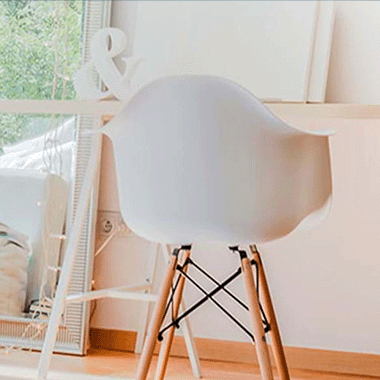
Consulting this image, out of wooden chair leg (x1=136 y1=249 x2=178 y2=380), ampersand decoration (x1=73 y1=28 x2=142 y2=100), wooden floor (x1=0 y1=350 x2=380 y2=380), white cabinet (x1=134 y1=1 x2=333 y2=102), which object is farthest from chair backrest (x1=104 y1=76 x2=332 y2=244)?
white cabinet (x1=134 y1=1 x2=333 y2=102)

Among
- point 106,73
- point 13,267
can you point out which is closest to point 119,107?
point 106,73

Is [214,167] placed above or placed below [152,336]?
above

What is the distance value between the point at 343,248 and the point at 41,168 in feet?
3.56

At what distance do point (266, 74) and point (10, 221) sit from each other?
101 centimetres

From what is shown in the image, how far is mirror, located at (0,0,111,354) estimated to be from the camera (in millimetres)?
2908

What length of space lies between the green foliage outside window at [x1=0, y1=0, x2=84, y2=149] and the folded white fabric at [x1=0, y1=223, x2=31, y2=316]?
16.1 inches

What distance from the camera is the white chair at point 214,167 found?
177cm

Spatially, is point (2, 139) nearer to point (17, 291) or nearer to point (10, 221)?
point (10, 221)

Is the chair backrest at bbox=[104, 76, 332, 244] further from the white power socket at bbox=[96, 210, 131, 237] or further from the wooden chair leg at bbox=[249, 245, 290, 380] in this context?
the white power socket at bbox=[96, 210, 131, 237]

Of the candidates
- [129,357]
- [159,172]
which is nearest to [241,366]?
[129,357]

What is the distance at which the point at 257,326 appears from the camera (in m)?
1.78

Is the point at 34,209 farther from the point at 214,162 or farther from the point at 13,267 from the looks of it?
the point at 214,162

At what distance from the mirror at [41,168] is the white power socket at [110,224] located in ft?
0.20

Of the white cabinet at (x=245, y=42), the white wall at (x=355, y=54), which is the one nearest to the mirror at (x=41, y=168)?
the white cabinet at (x=245, y=42)
